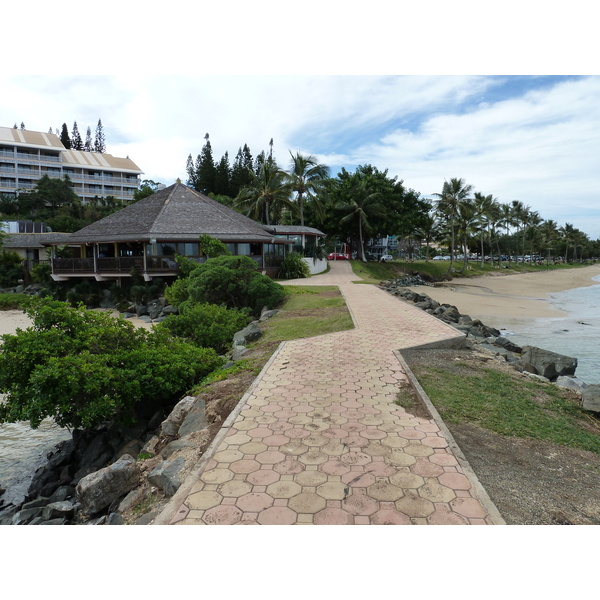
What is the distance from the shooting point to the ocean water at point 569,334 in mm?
11977

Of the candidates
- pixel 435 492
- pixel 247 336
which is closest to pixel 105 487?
pixel 435 492

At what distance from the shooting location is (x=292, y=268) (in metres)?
27.2

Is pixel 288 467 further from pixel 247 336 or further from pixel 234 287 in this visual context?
pixel 234 287

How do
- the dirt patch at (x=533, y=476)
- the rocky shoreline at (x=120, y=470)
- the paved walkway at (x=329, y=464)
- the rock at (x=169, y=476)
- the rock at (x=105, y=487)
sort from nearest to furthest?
the paved walkway at (x=329, y=464) → the dirt patch at (x=533, y=476) → the rock at (x=169, y=476) → the rocky shoreline at (x=120, y=470) → the rock at (x=105, y=487)

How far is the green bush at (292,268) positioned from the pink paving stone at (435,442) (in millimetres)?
22827

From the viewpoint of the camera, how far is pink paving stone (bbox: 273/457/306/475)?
386 centimetres

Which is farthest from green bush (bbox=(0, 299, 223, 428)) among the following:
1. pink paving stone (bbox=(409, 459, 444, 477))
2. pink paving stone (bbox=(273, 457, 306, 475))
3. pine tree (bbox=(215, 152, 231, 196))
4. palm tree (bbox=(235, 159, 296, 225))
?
pine tree (bbox=(215, 152, 231, 196))

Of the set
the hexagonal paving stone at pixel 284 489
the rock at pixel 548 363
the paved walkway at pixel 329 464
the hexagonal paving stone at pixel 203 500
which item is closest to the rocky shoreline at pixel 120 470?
the paved walkway at pixel 329 464

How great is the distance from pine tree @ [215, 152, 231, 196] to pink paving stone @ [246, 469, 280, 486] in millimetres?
55513

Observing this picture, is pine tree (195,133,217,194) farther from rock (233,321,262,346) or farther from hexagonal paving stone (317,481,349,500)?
hexagonal paving stone (317,481,349,500)

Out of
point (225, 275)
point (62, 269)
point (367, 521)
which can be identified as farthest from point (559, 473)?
point (62, 269)

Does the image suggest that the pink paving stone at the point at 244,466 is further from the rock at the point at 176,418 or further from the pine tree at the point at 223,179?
the pine tree at the point at 223,179

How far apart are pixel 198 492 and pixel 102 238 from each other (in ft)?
76.5

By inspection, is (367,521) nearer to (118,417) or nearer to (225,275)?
(118,417)
